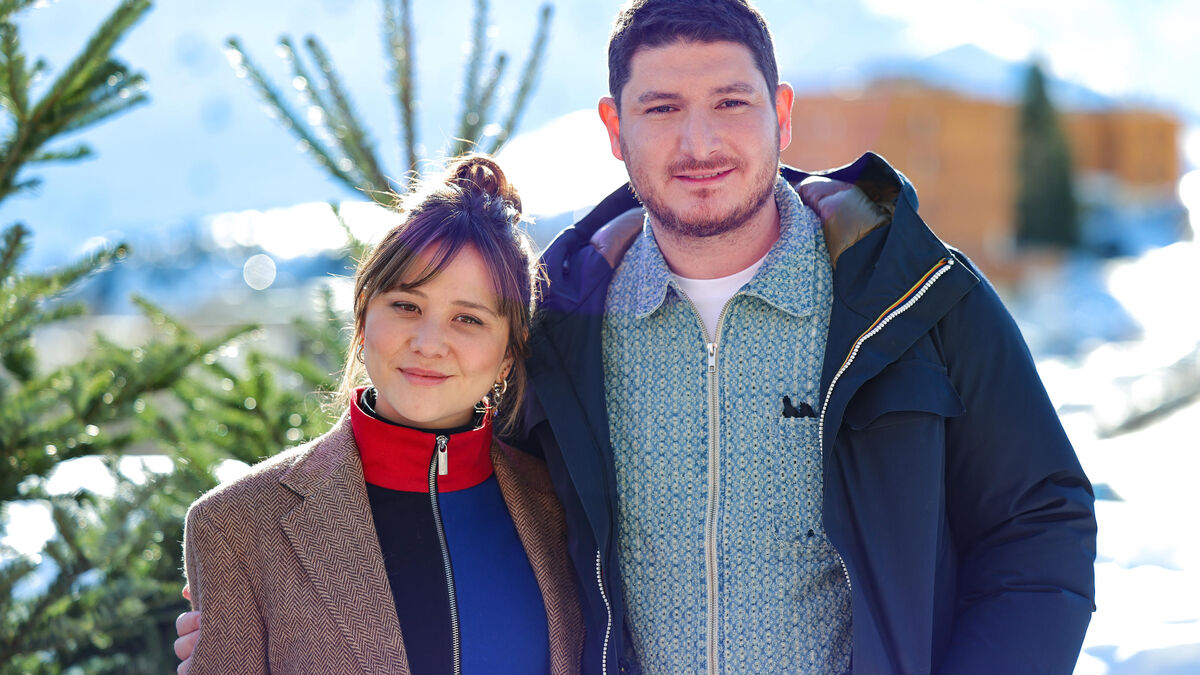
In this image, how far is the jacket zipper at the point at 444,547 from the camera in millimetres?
2059

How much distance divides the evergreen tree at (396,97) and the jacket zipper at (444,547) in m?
1.60

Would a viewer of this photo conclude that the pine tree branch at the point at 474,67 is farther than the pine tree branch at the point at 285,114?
Yes

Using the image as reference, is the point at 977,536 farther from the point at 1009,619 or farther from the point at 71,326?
the point at 71,326

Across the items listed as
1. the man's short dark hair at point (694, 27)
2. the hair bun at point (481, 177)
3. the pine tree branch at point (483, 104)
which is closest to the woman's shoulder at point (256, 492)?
the hair bun at point (481, 177)

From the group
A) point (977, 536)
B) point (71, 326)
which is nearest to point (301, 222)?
point (71, 326)

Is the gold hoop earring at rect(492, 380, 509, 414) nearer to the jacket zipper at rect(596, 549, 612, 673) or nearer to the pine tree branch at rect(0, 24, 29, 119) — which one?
the jacket zipper at rect(596, 549, 612, 673)

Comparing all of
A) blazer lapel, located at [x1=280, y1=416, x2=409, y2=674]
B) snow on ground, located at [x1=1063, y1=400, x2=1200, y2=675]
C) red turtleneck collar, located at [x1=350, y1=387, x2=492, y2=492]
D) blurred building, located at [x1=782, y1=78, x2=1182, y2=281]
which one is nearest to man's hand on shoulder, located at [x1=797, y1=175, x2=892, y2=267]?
red turtleneck collar, located at [x1=350, y1=387, x2=492, y2=492]

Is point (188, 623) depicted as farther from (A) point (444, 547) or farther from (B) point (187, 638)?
(A) point (444, 547)

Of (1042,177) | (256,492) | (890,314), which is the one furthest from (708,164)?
(1042,177)

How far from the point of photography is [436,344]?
2137 mm

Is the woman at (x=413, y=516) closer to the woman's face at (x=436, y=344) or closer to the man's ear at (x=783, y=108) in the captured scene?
the woman's face at (x=436, y=344)

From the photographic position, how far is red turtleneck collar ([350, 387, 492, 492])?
218cm

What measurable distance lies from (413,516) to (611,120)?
108 cm

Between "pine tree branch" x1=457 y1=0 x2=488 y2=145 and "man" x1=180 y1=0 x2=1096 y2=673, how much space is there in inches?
57.2
